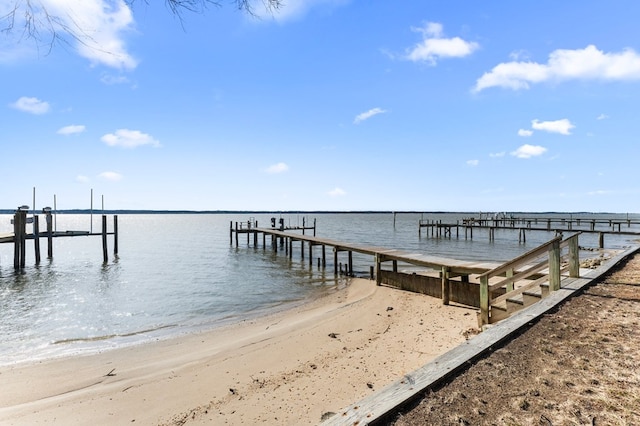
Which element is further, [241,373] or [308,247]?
[308,247]

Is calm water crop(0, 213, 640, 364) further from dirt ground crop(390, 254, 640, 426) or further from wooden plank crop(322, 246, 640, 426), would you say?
dirt ground crop(390, 254, 640, 426)

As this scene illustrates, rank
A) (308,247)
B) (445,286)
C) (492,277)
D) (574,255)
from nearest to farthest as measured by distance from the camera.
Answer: (574,255), (445,286), (492,277), (308,247)

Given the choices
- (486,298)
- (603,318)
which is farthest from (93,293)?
(603,318)

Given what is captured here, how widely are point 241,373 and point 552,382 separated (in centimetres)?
525

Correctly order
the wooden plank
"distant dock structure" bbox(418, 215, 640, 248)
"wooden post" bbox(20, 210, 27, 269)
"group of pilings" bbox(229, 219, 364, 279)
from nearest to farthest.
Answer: the wooden plank < "group of pilings" bbox(229, 219, 364, 279) < "wooden post" bbox(20, 210, 27, 269) < "distant dock structure" bbox(418, 215, 640, 248)

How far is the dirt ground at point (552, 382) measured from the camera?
282 centimetres

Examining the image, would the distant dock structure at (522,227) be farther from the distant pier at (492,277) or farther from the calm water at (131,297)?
the calm water at (131,297)

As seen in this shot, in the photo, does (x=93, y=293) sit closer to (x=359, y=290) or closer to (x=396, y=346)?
(x=359, y=290)

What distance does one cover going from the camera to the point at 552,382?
11.0ft

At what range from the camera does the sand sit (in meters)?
5.24

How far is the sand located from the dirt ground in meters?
A: 1.51

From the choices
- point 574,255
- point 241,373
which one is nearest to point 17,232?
point 241,373

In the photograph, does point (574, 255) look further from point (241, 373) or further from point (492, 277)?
point (241, 373)

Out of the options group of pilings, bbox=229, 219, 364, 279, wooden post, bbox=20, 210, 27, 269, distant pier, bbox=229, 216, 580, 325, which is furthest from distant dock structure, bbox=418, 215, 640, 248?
wooden post, bbox=20, 210, 27, 269
